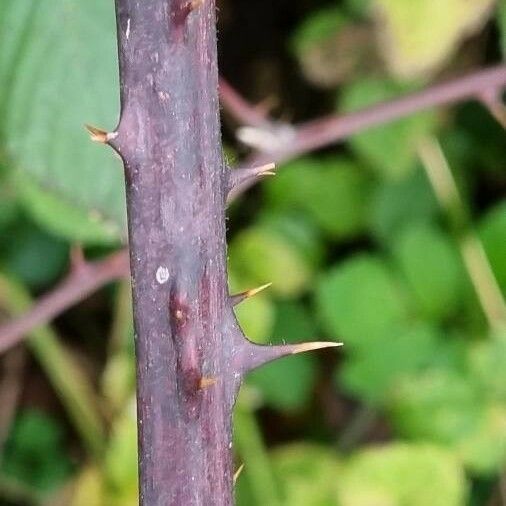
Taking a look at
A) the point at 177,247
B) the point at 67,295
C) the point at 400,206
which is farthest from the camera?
the point at 400,206

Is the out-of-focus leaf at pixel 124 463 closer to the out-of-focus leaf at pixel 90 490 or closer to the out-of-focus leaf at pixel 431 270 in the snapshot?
the out-of-focus leaf at pixel 90 490

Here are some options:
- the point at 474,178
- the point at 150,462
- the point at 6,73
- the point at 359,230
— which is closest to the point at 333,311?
the point at 359,230

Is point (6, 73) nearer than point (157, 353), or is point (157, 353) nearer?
point (157, 353)

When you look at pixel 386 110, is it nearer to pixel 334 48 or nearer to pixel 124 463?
pixel 334 48

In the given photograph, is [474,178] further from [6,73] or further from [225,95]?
[6,73]

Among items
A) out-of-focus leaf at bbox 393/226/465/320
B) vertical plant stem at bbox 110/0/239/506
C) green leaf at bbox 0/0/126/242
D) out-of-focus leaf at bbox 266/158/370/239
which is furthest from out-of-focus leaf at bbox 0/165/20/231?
vertical plant stem at bbox 110/0/239/506

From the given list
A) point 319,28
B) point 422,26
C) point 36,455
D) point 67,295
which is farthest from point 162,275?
point 36,455
